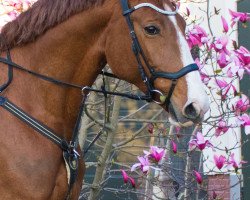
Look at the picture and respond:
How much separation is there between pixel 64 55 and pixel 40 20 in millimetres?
270

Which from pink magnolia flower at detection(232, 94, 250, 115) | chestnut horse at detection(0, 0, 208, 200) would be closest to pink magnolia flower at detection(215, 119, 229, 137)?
pink magnolia flower at detection(232, 94, 250, 115)

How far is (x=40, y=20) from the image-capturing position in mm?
4086

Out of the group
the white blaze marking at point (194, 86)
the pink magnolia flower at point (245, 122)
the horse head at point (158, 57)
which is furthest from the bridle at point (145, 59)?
the pink magnolia flower at point (245, 122)

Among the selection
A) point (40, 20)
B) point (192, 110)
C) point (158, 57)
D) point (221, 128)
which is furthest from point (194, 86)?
point (221, 128)

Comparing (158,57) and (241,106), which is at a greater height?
(241,106)

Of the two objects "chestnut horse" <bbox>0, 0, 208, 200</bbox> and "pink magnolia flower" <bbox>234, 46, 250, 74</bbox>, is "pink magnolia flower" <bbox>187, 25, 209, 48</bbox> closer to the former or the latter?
"pink magnolia flower" <bbox>234, 46, 250, 74</bbox>

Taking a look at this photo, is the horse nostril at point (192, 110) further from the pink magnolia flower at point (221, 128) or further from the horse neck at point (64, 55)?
the pink magnolia flower at point (221, 128)

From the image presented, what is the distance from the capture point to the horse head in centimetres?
378

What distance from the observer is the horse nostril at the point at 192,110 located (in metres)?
3.72

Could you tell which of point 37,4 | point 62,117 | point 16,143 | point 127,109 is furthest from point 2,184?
point 127,109

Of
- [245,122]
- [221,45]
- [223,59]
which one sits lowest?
[245,122]

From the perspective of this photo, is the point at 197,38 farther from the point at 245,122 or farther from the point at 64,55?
the point at 64,55

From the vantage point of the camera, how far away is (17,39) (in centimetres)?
409

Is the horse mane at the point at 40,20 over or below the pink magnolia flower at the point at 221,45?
below
